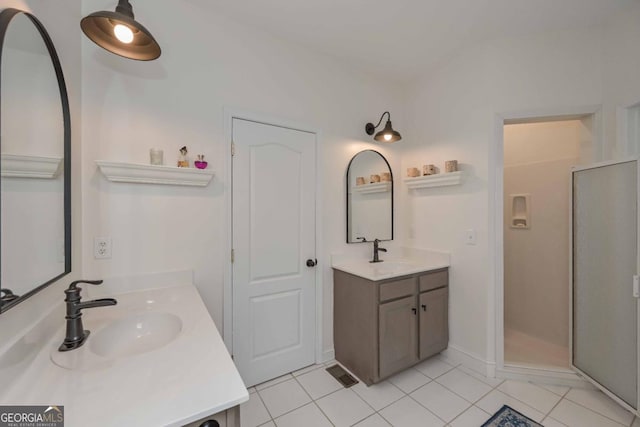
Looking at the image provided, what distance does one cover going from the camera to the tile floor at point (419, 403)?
5.37 ft

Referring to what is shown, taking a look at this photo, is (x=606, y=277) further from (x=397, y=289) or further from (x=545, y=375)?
(x=397, y=289)

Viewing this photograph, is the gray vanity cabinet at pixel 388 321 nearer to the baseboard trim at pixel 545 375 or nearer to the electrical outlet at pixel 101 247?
the baseboard trim at pixel 545 375

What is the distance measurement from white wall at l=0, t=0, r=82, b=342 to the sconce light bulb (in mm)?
250

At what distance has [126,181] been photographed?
58.6 inches

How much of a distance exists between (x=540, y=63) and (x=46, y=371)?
330cm

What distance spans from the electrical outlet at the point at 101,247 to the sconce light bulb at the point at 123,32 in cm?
104

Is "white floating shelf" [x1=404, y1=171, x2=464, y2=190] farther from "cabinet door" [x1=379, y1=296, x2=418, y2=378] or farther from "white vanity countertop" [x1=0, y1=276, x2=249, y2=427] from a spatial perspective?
"white vanity countertop" [x1=0, y1=276, x2=249, y2=427]

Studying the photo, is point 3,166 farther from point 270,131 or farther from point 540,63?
point 540,63

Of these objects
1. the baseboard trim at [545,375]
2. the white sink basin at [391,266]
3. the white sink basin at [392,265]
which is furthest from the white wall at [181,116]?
the baseboard trim at [545,375]

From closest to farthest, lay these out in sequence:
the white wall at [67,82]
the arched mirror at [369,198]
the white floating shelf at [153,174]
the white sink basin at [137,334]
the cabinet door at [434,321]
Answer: the white wall at [67,82] → the white sink basin at [137,334] → the white floating shelf at [153,174] → the cabinet door at [434,321] → the arched mirror at [369,198]

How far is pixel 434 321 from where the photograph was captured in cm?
226

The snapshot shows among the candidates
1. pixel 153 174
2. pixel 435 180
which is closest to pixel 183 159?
pixel 153 174

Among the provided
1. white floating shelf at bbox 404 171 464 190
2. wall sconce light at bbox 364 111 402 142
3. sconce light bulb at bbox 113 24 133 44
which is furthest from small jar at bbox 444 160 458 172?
sconce light bulb at bbox 113 24 133 44

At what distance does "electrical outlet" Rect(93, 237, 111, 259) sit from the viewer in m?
1.45
